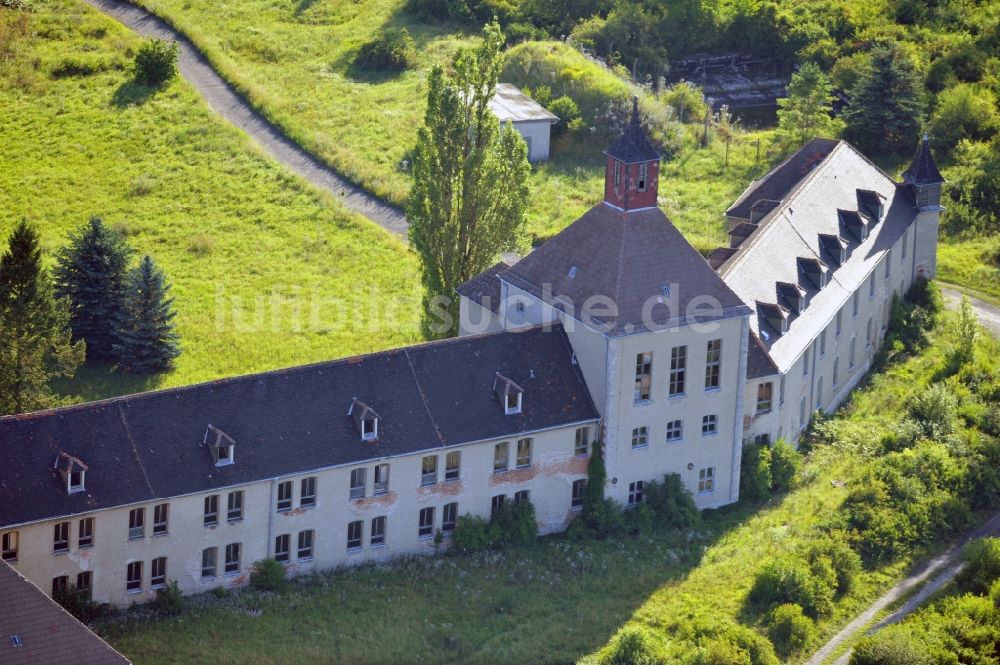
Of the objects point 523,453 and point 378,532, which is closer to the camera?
point 378,532

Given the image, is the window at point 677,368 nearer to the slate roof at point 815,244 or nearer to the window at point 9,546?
the slate roof at point 815,244

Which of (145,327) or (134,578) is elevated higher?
(145,327)

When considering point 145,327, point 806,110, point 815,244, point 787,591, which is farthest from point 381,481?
point 806,110

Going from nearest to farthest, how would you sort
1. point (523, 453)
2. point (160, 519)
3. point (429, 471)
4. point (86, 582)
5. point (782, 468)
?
point (86, 582) → point (160, 519) → point (429, 471) → point (523, 453) → point (782, 468)

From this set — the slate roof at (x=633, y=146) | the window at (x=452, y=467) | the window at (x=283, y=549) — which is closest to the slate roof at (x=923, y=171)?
the slate roof at (x=633, y=146)

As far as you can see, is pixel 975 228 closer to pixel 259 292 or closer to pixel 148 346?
pixel 259 292

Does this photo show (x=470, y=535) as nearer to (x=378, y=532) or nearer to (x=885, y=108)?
(x=378, y=532)

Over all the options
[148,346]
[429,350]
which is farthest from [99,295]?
[429,350]
